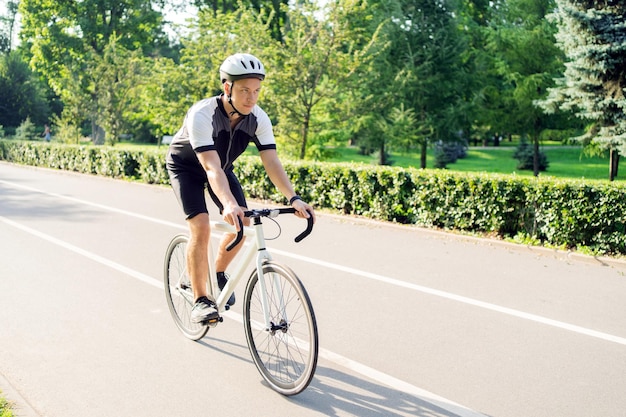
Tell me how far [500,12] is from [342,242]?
75.9 feet

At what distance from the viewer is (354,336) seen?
199 inches

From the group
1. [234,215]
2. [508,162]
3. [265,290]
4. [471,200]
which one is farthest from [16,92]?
[234,215]

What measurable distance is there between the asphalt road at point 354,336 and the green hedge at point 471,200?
65 centimetres

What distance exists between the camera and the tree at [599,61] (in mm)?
16406

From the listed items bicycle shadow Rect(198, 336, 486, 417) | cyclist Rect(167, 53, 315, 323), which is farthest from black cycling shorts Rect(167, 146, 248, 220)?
bicycle shadow Rect(198, 336, 486, 417)

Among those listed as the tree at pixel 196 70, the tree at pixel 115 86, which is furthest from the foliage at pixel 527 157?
the tree at pixel 115 86

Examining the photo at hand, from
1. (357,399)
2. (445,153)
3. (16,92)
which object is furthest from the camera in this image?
(16,92)

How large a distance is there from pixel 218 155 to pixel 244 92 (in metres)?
0.46

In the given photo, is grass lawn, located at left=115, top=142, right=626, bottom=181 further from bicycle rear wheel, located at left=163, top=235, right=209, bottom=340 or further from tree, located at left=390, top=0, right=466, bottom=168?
bicycle rear wheel, located at left=163, top=235, right=209, bottom=340

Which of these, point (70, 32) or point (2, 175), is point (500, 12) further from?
point (70, 32)

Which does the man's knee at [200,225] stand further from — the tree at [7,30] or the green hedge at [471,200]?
the tree at [7,30]

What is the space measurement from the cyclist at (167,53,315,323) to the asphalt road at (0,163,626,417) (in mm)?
671

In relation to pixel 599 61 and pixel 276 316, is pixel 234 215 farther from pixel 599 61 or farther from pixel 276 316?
pixel 599 61

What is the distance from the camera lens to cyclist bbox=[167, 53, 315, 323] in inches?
157
